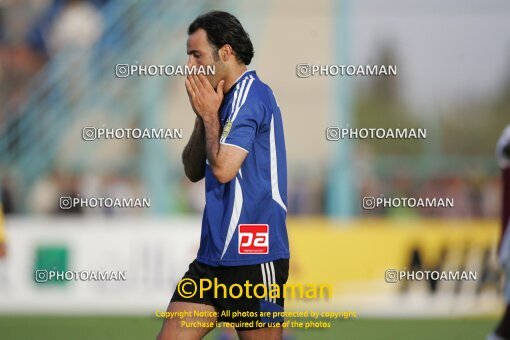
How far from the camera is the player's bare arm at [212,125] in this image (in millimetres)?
4139

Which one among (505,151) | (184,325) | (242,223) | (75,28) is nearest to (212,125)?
(242,223)

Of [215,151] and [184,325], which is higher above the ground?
[215,151]

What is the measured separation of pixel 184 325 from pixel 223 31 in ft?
4.39

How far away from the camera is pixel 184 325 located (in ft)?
14.0

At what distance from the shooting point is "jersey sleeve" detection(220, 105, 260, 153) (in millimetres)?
4172

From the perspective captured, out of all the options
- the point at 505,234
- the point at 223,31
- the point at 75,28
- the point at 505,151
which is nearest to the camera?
the point at 223,31

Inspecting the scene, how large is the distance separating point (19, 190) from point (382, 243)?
463cm

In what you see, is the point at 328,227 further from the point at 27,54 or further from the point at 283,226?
the point at 283,226

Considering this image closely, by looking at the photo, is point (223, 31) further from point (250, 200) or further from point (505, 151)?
point (505, 151)

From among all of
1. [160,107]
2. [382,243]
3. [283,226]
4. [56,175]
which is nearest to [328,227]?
[382,243]

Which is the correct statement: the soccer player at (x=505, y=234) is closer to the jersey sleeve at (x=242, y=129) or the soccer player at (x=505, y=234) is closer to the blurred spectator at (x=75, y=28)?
the jersey sleeve at (x=242, y=129)

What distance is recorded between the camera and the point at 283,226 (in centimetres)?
438

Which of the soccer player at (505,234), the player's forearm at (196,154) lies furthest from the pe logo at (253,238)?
the soccer player at (505,234)

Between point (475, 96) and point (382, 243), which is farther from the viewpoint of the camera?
point (475, 96)
